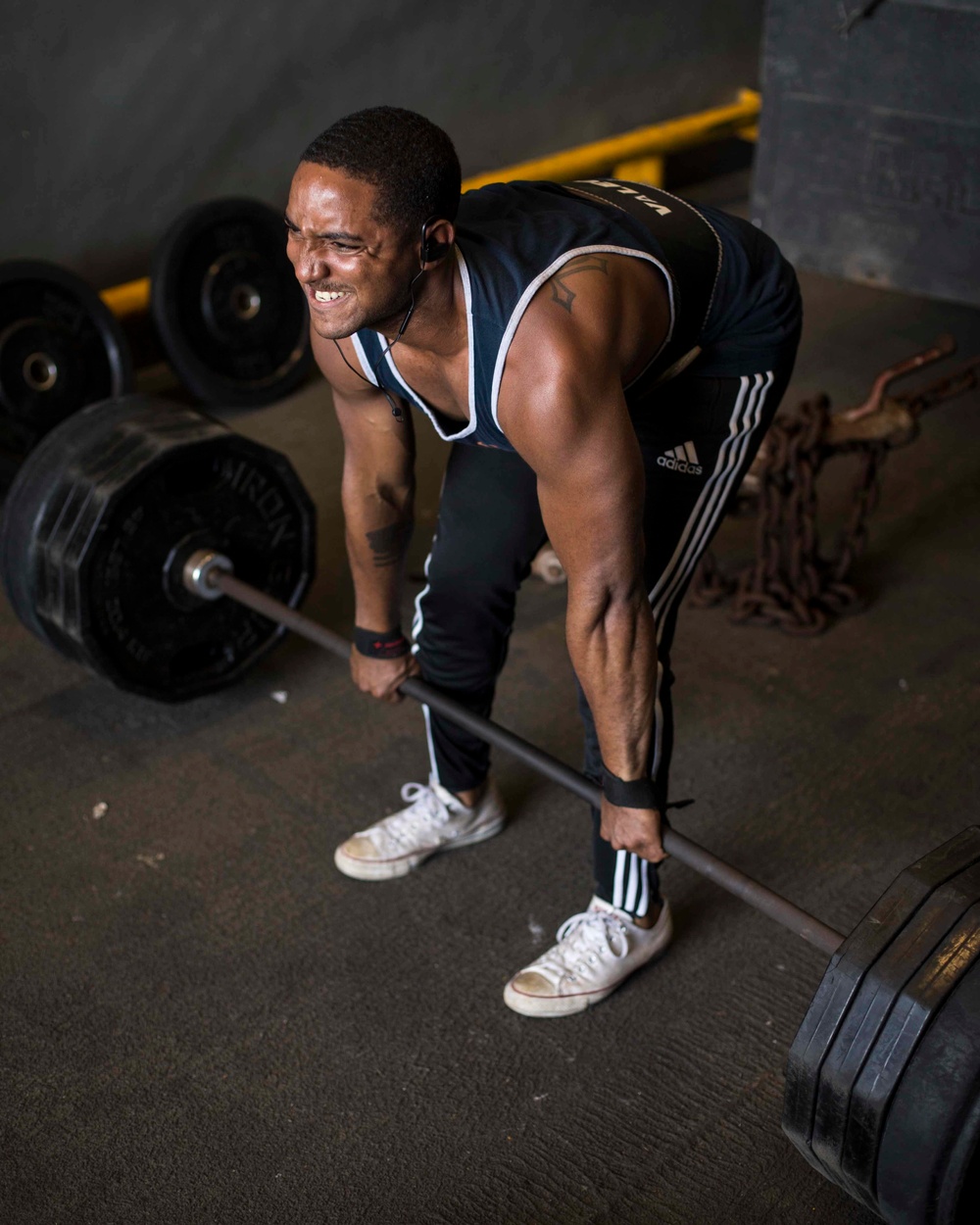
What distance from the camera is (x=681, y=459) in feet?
4.23

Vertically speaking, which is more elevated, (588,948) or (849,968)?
(849,968)

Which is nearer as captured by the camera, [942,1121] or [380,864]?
[942,1121]

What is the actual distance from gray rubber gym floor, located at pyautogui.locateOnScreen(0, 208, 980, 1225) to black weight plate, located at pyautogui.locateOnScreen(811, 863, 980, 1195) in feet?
0.84

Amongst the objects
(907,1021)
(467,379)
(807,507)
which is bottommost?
(807,507)

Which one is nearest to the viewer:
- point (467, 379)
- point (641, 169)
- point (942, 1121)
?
point (942, 1121)

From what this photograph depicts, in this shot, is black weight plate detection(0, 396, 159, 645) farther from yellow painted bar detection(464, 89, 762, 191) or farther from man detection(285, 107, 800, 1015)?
yellow painted bar detection(464, 89, 762, 191)

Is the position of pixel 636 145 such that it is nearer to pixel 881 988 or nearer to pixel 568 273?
pixel 568 273

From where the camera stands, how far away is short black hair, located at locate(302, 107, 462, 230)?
1.01 meters

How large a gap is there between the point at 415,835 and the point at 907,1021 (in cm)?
78

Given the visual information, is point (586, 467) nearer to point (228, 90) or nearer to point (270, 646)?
point (270, 646)

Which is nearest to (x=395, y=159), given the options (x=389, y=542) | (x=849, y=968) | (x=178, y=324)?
(x=389, y=542)

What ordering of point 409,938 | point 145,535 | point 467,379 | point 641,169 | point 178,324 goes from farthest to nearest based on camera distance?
point 641,169
point 178,324
point 145,535
point 409,938
point 467,379

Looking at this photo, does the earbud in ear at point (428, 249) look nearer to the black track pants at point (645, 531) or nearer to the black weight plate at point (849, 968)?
the black track pants at point (645, 531)

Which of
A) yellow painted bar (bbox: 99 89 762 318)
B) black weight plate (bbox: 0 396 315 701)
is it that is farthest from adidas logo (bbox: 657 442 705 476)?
yellow painted bar (bbox: 99 89 762 318)
